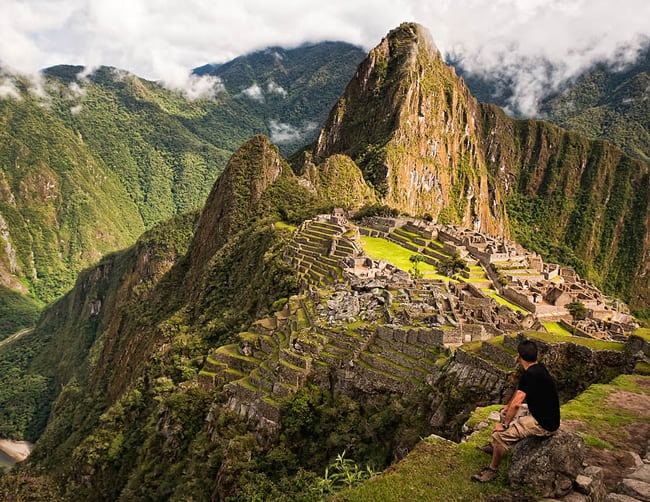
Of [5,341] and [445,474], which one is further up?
[445,474]

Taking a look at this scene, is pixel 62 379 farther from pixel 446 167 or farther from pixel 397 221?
pixel 446 167

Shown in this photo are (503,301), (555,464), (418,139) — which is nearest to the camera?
(555,464)

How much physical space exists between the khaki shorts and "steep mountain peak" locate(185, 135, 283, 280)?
8329 centimetres

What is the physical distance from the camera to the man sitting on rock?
8016mm

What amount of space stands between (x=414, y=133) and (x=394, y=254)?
10562 cm

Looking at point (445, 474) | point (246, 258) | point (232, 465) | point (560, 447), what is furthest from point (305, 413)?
point (246, 258)

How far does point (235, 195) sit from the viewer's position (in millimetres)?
99875

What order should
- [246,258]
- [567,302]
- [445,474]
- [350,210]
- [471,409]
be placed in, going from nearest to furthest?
[445,474], [471,409], [567,302], [246,258], [350,210]

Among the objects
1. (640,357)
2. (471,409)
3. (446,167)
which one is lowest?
(471,409)

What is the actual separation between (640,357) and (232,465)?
49.2 ft

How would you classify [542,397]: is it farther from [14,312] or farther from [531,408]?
[14,312]

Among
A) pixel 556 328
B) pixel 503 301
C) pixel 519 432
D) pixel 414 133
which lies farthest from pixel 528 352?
pixel 414 133

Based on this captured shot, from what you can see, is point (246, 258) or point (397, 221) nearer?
point (246, 258)

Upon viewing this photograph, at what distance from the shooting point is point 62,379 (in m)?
119
